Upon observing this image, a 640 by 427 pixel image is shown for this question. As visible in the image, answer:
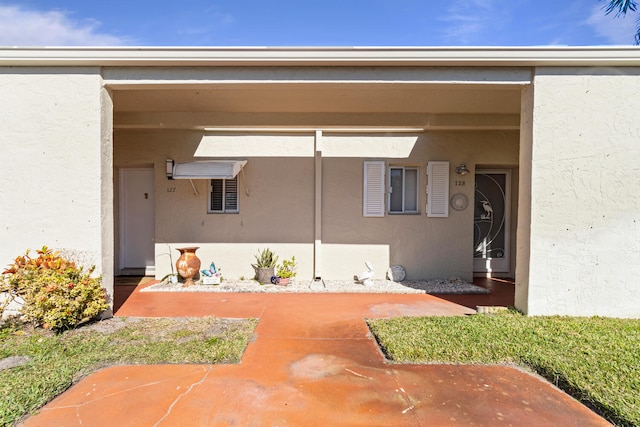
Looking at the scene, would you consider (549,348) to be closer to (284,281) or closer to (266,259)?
(284,281)

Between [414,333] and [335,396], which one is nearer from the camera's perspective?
[335,396]

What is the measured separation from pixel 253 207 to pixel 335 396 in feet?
18.6

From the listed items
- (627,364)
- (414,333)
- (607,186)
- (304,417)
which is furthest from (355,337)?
(607,186)

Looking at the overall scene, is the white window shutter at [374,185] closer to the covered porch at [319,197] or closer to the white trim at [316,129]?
the covered porch at [319,197]

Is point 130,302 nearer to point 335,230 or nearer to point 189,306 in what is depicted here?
point 189,306

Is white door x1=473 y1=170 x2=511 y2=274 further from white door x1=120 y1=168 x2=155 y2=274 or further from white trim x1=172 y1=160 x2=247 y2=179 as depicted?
white door x1=120 y1=168 x2=155 y2=274

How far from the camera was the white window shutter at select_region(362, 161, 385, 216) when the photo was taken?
8203mm

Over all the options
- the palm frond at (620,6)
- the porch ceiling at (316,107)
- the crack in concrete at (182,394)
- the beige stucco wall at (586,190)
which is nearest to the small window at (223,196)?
the porch ceiling at (316,107)

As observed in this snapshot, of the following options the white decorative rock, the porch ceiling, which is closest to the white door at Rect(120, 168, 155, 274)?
the porch ceiling

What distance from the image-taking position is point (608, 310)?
5188 mm

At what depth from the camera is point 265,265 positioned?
26.0 ft

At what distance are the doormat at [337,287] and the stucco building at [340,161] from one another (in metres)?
0.45

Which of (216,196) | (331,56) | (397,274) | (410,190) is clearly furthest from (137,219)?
(410,190)

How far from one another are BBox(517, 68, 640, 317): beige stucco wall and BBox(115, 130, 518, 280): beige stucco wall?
309 centimetres
